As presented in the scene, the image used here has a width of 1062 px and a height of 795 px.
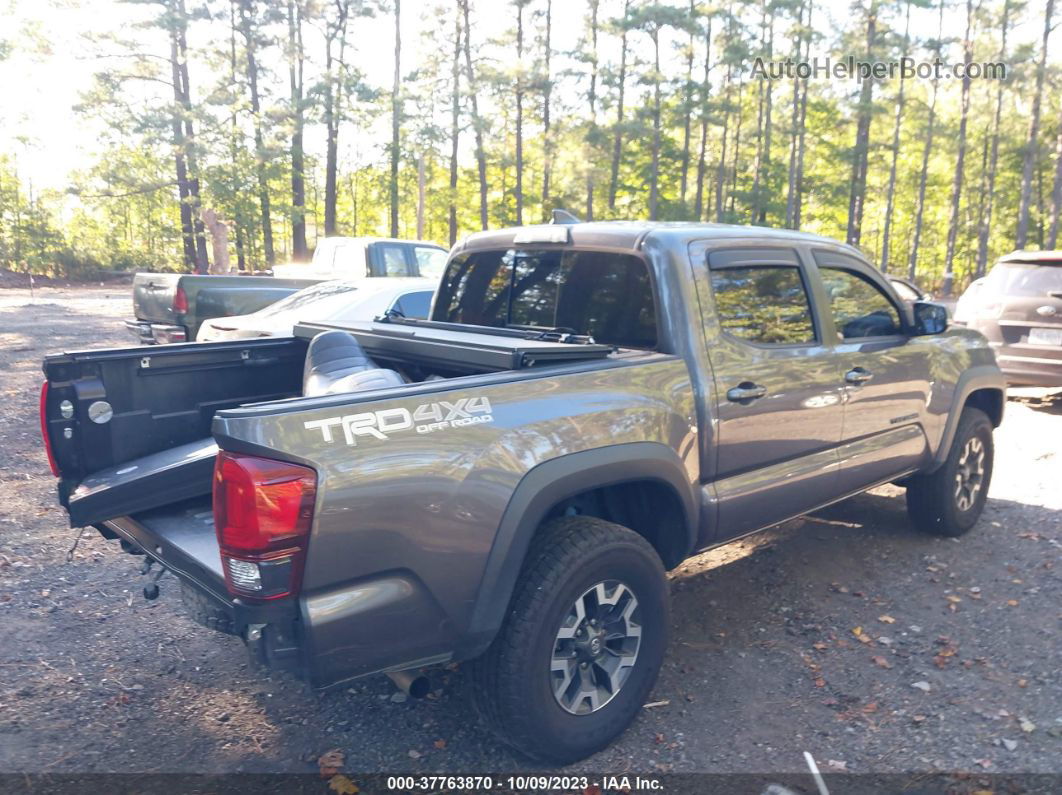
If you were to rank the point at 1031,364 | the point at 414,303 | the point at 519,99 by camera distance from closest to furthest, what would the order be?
the point at 414,303 → the point at 1031,364 → the point at 519,99

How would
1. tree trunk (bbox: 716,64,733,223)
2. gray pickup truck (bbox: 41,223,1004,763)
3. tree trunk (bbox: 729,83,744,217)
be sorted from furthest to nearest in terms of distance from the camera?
tree trunk (bbox: 729,83,744,217) < tree trunk (bbox: 716,64,733,223) < gray pickup truck (bbox: 41,223,1004,763)

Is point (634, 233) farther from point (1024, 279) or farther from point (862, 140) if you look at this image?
point (862, 140)

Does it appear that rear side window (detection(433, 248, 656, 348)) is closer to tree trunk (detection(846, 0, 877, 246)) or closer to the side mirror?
the side mirror

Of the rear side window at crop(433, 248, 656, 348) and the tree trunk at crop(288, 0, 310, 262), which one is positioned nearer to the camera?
the rear side window at crop(433, 248, 656, 348)

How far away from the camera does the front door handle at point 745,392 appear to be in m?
3.58

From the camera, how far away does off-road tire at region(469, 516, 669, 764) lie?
2.81m

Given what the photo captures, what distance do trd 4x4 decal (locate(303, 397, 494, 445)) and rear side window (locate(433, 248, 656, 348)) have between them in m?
1.19

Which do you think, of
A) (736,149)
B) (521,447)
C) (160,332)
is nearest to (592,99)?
(736,149)

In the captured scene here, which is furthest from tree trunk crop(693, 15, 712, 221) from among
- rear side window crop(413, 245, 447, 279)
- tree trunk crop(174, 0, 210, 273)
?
rear side window crop(413, 245, 447, 279)

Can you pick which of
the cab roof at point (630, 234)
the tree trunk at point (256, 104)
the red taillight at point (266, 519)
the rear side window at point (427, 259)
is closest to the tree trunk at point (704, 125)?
the tree trunk at point (256, 104)

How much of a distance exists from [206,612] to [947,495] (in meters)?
4.46

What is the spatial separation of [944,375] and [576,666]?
3224mm

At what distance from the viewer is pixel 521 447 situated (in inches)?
110

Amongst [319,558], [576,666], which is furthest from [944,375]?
[319,558]
